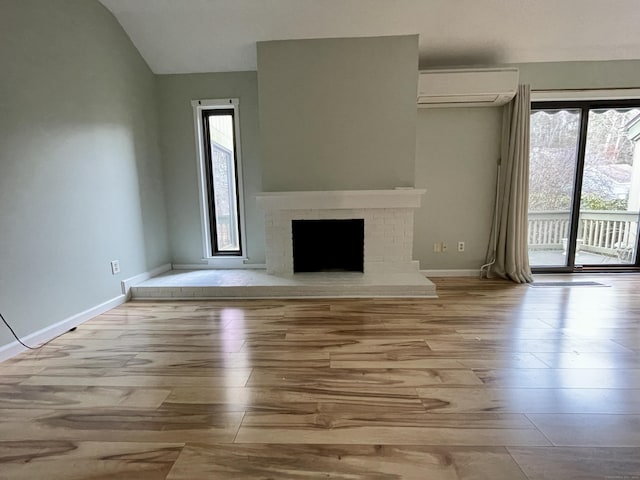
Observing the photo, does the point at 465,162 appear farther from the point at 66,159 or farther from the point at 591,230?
the point at 66,159

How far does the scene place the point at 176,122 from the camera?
3.37 meters

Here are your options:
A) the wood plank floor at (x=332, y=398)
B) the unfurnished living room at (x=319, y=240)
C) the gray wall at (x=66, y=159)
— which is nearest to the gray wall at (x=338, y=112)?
the unfurnished living room at (x=319, y=240)

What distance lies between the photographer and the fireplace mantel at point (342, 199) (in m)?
2.94

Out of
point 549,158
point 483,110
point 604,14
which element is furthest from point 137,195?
point 604,14

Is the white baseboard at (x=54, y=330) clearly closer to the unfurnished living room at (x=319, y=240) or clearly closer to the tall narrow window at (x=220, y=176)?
Answer: the unfurnished living room at (x=319, y=240)

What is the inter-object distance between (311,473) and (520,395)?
1.06 meters

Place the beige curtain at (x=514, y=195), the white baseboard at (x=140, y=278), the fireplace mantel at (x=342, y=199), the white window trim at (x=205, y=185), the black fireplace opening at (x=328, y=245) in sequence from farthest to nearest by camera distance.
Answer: the white window trim at (x=205, y=185), the black fireplace opening at (x=328, y=245), the beige curtain at (x=514, y=195), the fireplace mantel at (x=342, y=199), the white baseboard at (x=140, y=278)

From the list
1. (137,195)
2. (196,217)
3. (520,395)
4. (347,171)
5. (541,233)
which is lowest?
(520,395)

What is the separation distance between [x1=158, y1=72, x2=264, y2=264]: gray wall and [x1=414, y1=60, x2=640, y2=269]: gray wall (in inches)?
76.9

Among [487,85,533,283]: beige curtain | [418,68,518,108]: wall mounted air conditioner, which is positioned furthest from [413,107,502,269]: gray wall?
[418,68,518,108]: wall mounted air conditioner

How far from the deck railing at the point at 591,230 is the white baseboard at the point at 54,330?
468 cm

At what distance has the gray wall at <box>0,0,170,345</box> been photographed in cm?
180

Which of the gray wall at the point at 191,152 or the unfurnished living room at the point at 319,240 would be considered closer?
the unfurnished living room at the point at 319,240

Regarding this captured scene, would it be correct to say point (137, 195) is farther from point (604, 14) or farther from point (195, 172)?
point (604, 14)
